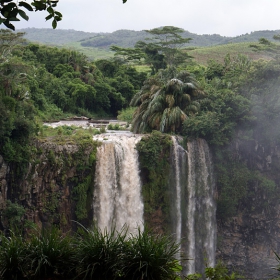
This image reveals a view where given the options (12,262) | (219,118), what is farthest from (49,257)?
(219,118)

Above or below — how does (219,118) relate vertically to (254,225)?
above

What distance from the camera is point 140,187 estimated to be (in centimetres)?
2436

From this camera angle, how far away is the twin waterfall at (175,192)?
76.2 feet

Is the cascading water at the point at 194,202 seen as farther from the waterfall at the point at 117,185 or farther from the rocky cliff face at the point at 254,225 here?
the waterfall at the point at 117,185

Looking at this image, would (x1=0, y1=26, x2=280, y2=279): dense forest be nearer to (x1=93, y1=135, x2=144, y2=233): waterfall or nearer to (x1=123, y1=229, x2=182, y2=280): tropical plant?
(x1=93, y1=135, x2=144, y2=233): waterfall

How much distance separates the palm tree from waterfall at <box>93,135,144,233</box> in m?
2.83

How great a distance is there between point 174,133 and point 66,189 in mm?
7327

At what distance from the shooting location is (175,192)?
25.7 metres

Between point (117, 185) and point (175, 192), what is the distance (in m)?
3.68

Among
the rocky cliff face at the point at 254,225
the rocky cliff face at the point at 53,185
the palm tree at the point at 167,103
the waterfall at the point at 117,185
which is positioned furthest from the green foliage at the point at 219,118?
the rocky cliff face at the point at 53,185

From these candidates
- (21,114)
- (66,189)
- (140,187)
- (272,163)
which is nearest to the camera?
(21,114)

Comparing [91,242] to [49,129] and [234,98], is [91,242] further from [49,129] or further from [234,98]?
[234,98]

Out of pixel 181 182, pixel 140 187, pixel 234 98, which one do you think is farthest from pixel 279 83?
pixel 140 187

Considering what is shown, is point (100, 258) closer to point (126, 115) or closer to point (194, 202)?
point (194, 202)
